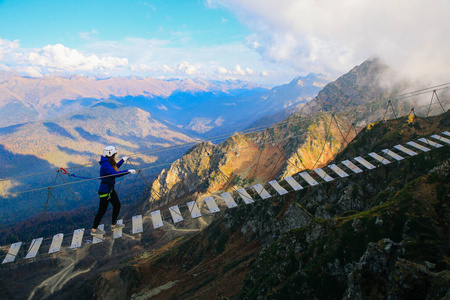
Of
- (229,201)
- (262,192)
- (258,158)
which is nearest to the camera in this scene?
(229,201)

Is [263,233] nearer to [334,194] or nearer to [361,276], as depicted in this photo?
[334,194]

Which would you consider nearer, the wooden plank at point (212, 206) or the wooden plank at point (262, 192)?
the wooden plank at point (212, 206)

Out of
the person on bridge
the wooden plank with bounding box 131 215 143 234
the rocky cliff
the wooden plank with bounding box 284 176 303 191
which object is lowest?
the rocky cliff

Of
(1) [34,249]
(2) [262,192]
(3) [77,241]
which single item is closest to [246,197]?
(2) [262,192]

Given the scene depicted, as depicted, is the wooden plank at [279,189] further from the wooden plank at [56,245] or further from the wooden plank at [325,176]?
the wooden plank at [56,245]

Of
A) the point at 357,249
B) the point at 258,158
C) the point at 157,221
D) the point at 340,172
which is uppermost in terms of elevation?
the point at 340,172

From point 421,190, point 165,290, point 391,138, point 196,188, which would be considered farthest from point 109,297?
point 196,188

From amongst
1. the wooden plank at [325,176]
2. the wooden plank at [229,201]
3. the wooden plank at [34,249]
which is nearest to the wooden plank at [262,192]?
the wooden plank at [229,201]

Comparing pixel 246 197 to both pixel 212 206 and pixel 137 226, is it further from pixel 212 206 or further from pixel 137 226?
pixel 137 226

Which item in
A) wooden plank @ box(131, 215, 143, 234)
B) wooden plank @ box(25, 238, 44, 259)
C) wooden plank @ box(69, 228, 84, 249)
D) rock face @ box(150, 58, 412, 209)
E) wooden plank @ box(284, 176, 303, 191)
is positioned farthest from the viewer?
rock face @ box(150, 58, 412, 209)

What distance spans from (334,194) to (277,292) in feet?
88.2

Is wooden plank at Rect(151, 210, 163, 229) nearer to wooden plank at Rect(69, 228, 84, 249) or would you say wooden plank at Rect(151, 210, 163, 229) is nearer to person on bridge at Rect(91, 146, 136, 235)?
wooden plank at Rect(69, 228, 84, 249)

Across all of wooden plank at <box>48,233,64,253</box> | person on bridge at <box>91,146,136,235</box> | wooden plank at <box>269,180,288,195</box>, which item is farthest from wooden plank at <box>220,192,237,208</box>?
wooden plank at <box>48,233,64,253</box>

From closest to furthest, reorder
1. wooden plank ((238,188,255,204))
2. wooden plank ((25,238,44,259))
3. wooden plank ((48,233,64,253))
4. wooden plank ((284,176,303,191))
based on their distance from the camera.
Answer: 1. wooden plank ((25,238,44,259))
2. wooden plank ((48,233,64,253))
3. wooden plank ((238,188,255,204))
4. wooden plank ((284,176,303,191))
